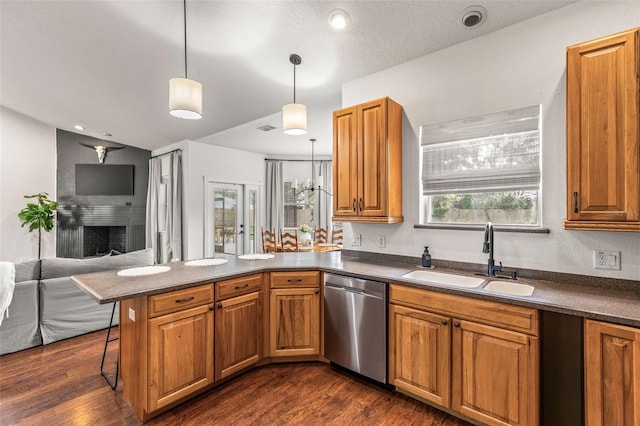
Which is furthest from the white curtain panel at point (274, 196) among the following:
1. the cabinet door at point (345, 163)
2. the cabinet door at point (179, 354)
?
the cabinet door at point (179, 354)

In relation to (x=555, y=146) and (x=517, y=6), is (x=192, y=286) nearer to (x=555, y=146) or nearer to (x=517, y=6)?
(x=555, y=146)

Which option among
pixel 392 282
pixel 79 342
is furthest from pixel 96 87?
pixel 392 282

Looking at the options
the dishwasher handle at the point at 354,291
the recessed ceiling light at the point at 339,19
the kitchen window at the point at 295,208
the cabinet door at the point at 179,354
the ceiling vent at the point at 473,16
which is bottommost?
the cabinet door at the point at 179,354

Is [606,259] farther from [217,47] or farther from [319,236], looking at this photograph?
[319,236]

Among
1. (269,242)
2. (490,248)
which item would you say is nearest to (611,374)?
(490,248)

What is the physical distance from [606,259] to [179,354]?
2.87 m

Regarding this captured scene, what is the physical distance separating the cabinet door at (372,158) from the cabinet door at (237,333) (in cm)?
127

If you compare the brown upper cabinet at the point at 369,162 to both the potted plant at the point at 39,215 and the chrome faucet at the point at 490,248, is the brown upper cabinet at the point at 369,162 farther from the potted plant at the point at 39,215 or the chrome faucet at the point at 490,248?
the potted plant at the point at 39,215

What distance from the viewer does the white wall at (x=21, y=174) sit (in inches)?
199

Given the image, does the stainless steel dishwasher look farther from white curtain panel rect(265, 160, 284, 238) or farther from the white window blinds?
white curtain panel rect(265, 160, 284, 238)

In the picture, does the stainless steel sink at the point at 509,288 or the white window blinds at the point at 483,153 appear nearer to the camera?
the stainless steel sink at the point at 509,288

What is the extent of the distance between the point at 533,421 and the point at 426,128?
219 centimetres

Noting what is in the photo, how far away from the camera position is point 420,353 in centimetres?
201

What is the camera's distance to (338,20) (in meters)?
2.21
